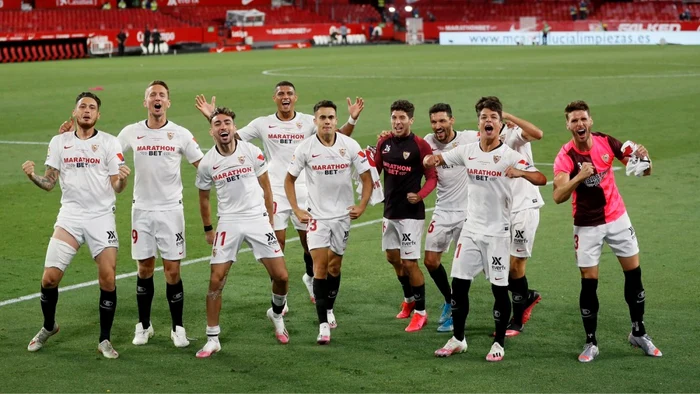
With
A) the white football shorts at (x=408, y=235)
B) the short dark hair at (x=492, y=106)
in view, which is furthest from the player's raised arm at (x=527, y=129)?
the white football shorts at (x=408, y=235)

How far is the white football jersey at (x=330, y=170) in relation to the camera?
10273 millimetres

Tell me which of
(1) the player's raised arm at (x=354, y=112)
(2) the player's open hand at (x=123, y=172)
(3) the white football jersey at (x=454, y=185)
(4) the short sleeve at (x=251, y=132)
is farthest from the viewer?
(4) the short sleeve at (x=251, y=132)

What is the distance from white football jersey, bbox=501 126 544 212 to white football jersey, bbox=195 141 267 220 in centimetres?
252

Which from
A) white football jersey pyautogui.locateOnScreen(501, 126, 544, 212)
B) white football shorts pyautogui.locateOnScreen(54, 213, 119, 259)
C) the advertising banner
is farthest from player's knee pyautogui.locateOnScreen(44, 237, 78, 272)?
the advertising banner

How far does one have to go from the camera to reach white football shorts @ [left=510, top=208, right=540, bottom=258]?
1028 cm

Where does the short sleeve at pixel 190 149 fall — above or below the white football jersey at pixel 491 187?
above

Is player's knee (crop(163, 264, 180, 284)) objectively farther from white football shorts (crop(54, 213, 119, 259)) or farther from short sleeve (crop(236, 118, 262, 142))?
short sleeve (crop(236, 118, 262, 142))

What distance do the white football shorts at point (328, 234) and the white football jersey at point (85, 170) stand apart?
195cm

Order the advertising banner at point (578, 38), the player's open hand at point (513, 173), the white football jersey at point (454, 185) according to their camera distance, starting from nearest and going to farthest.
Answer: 1. the player's open hand at point (513, 173)
2. the white football jersey at point (454, 185)
3. the advertising banner at point (578, 38)

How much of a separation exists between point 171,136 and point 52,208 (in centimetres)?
702

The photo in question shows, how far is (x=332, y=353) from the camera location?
953 cm

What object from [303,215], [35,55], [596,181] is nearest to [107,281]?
[303,215]

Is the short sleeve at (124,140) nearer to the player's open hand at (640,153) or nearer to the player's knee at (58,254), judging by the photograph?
the player's knee at (58,254)

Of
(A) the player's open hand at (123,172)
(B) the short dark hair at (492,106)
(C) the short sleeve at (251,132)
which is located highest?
(B) the short dark hair at (492,106)
